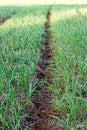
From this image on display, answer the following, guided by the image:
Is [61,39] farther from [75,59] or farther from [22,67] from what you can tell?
[22,67]

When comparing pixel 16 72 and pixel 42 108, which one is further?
pixel 16 72

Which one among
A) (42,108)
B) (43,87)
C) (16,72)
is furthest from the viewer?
(16,72)

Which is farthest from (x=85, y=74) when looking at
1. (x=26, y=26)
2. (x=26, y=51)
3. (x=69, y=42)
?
(x=26, y=26)

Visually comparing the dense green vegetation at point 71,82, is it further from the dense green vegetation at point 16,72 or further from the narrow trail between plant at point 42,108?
the dense green vegetation at point 16,72

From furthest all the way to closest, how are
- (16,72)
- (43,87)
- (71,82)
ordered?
1. (16,72)
2. (43,87)
3. (71,82)

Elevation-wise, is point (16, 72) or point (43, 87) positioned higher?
point (16, 72)

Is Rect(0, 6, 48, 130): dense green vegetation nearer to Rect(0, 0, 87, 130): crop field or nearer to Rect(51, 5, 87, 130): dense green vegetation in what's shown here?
Rect(0, 0, 87, 130): crop field

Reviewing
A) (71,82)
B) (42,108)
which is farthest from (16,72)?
(42,108)

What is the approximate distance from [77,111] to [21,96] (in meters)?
0.64

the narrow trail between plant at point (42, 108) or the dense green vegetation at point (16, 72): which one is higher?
the dense green vegetation at point (16, 72)

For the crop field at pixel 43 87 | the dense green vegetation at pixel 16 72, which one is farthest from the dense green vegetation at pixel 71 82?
the dense green vegetation at pixel 16 72

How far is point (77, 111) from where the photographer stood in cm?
308

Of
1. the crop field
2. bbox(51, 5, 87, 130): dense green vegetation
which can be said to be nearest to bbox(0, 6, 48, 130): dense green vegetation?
the crop field

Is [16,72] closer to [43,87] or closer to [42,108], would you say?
[43,87]
